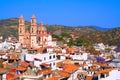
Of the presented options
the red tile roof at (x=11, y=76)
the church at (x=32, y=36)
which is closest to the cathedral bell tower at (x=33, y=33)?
the church at (x=32, y=36)

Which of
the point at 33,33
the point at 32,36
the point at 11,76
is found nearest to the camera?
the point at 11,76

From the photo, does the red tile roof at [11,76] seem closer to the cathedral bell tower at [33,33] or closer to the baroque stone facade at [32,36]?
the cathedral bell tower at [33,33]

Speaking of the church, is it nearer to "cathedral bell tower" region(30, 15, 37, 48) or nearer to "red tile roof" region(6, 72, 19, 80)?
"cathedral bell tower" region(30, 15, 37, 48)

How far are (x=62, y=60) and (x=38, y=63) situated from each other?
8938 millimetres

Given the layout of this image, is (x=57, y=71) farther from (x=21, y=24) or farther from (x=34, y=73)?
(x=21, y=24)

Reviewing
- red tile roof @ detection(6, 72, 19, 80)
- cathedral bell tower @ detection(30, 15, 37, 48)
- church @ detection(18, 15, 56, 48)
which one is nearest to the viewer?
red tile roof @ detection(6, 72, 19, 80)

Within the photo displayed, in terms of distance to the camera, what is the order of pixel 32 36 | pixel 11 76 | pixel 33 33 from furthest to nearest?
pixel 33 33, pixel 32 36, pixel 11 76

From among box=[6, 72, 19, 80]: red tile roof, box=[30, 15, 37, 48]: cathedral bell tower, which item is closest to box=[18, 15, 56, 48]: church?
box=[30, 15, 37, 48]: cathedral bell tower

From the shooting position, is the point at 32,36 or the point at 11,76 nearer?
the point at 11,76

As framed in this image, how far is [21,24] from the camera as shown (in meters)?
76.8

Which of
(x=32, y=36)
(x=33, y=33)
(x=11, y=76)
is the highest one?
(x=33, y=33)

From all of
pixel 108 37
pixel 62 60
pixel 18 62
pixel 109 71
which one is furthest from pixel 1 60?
pixel 108 37

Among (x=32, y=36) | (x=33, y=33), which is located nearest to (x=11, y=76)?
(x=32, y=36)

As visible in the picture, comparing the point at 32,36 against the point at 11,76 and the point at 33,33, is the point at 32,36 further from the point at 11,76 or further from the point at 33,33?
the point at 11,76
